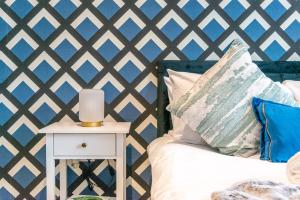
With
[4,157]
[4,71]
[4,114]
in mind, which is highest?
[4,71]

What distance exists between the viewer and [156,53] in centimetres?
253

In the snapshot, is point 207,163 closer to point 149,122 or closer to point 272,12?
point 149,122

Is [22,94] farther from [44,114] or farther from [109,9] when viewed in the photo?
[109,9]

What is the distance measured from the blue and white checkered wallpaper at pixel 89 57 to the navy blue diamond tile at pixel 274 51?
207 mm

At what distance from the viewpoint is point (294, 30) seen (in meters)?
2.55

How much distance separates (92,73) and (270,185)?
5.89ft

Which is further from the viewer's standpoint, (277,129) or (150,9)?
(150,9)

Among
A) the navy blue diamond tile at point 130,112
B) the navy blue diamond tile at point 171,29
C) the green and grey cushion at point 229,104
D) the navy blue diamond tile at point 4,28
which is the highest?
the navy blue diamond tile at point 4,28

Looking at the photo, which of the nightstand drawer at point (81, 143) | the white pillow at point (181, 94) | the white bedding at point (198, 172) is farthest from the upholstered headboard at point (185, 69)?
the white bedding at point (198, 172)

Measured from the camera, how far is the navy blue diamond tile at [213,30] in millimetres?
2537

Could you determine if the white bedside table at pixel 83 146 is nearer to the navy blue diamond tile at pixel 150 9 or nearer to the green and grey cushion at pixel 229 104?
the green and grey cushion at pixel 229 104

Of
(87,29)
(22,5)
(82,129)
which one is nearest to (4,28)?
(22,5)

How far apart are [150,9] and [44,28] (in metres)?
0.71

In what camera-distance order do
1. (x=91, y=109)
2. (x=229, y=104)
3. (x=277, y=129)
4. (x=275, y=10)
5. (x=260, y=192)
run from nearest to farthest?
(x=260, y=192) < (x=277, y=129) < (x=229, y=104) < (x=91, y=109) < (x=275, y=10)
